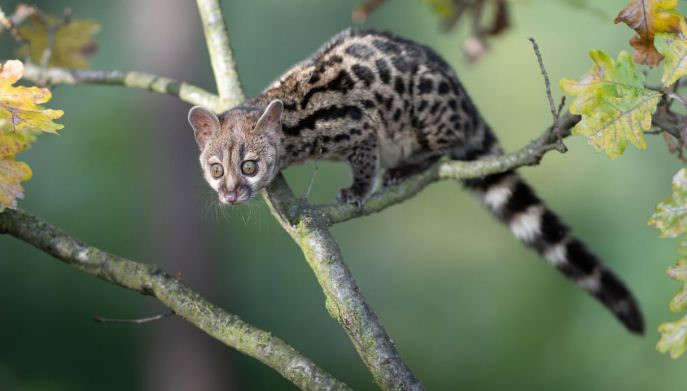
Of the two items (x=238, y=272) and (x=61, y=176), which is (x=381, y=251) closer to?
(x=238, y=272)

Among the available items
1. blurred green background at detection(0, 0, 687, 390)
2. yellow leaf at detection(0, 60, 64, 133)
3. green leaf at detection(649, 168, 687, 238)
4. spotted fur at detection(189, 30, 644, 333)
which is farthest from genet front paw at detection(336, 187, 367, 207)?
blurred green background at detection(0, 0, 687, 390)

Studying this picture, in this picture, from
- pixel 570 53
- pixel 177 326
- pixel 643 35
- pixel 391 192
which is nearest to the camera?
pixel 643 35

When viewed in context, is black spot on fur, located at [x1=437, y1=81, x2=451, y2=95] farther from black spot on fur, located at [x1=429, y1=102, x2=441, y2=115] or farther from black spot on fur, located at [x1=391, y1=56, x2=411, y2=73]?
black spot on fur, located at [x1=391, y1=56, x2=411, y2=73]

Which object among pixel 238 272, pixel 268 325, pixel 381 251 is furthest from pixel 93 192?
pixel 381 251

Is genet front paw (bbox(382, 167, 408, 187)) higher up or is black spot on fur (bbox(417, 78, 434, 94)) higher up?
black spot on fur (bbox(417, 78, 434, 94))

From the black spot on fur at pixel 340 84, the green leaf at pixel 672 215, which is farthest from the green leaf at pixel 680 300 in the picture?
the black spot on fur at pixel 340 84

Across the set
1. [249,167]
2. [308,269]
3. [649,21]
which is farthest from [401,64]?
[308,269]
